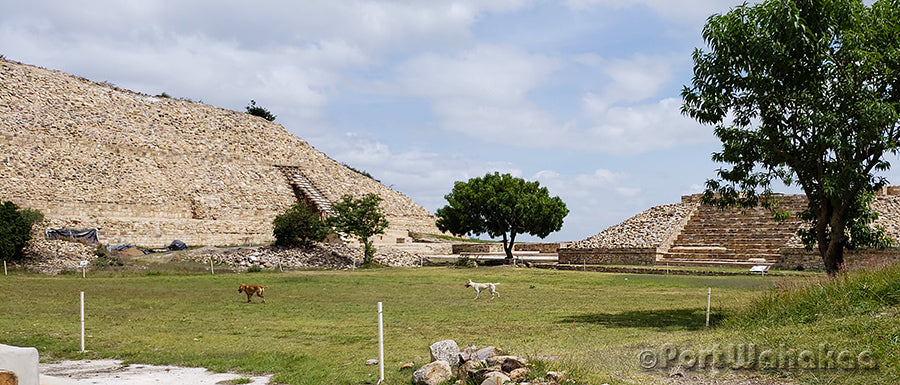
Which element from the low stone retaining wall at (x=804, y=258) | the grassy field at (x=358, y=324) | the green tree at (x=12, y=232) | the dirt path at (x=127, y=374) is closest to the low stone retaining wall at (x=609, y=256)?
the low stone retaining wall at (x=804, y=258)

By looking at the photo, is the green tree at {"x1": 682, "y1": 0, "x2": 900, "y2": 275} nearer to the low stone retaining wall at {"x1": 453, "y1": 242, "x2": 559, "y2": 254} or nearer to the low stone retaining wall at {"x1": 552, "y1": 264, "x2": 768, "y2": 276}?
the low stone retaining wall at {"x1": 552, "y1": 264, "x2": 768, "y2": 276}

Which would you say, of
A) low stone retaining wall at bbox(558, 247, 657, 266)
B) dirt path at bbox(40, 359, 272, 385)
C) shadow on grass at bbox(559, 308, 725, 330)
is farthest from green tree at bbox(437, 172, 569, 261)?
dirt path at bbox(40, 359, 272, 385)

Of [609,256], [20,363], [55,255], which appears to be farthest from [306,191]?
[20,363]

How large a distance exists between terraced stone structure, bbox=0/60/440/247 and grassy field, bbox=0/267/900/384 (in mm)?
19211

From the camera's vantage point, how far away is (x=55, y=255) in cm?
3375

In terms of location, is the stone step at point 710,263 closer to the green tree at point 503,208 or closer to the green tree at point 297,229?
the green tree at point 503,208

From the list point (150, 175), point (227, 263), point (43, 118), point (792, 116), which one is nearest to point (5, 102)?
point (43, 118)

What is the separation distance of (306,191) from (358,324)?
41907mm

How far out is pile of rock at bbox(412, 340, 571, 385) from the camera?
25.7 feet

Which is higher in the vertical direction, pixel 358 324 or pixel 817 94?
pixel 817 94

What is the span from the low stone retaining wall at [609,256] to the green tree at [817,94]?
74.6 feet

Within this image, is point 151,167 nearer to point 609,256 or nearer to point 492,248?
point 492,248

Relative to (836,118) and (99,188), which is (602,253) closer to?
(836,118)

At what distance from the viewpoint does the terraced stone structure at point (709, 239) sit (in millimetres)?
35528
